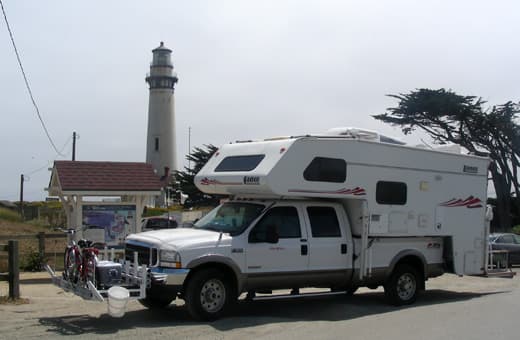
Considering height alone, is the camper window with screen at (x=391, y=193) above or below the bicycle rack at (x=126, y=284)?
above

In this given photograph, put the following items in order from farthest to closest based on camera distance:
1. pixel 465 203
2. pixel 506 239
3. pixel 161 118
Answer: pixel 161 118, pixel 506 239, pixel 465 203

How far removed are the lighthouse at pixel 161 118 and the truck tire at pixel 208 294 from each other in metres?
51.0

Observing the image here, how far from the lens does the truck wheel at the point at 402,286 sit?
1250 cm

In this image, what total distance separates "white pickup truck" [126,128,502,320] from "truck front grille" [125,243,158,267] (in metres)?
0.03

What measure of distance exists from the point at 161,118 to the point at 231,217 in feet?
172

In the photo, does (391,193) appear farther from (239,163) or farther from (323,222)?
(239,163)

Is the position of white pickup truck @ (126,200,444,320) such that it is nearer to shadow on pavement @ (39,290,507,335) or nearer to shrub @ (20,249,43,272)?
shadow on pavement @ (39,290,507,335)

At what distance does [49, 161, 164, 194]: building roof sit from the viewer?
1612 centimetres

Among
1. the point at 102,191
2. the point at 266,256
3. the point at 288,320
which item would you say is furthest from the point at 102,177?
the point at 288,320

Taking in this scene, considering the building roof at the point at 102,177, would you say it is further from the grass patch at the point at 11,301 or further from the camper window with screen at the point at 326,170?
the camper window with screen at the point at 326,170

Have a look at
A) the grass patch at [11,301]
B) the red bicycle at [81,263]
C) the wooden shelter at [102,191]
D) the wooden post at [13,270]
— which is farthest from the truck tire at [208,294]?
the wooden shelter at [102,191]

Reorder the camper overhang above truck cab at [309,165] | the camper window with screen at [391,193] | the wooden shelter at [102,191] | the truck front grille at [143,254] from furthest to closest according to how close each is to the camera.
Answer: the wooden shelter at [102,191]
the camper window with screen at [391,193]
the camper overhang above truck cab at [309,165]
the truck front grille at [143,254]

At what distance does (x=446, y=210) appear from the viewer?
43.9 feet

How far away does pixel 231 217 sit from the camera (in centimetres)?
1130
